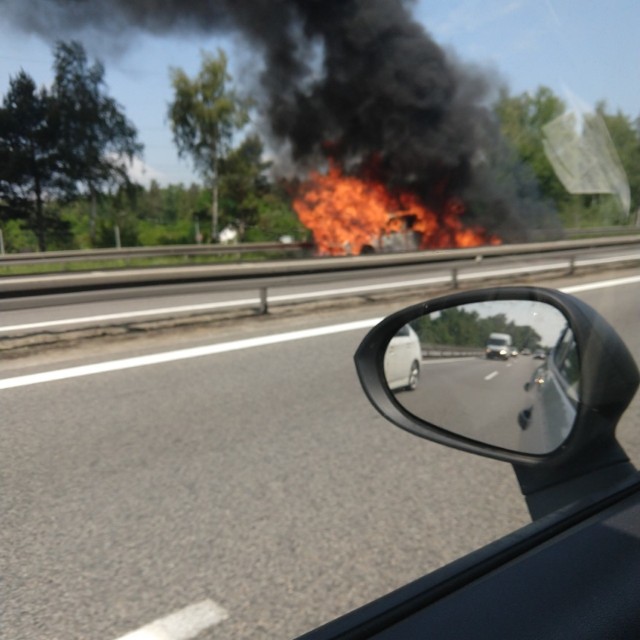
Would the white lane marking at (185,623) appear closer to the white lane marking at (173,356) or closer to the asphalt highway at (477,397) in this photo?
the asphalt highway at (477,397)

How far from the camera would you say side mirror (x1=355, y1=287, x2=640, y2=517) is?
1.58m

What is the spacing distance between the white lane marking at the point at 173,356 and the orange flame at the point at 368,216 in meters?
14.8

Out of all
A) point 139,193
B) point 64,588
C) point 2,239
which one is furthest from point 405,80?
point 64,588

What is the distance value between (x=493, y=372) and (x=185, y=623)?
1413 mm

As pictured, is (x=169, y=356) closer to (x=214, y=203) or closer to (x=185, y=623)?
(x=185, y=623)

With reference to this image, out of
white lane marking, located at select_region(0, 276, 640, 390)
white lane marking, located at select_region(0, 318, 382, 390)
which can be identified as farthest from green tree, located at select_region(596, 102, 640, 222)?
white lane marking, located at select_region(0, 318, 382, 390)

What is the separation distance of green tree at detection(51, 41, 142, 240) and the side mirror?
1189cm

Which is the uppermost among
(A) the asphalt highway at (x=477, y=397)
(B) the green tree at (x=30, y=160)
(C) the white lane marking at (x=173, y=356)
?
(B) the green tree at (x=30, y=160)

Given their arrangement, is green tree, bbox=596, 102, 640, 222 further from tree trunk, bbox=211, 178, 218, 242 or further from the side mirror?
tree trunk, bbox=211, 178, 218, 242

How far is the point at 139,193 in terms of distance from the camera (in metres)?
17.1

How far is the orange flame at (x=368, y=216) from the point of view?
77.3 feet

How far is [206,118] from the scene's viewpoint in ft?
97.8

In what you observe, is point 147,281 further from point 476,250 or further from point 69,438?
point 476,250

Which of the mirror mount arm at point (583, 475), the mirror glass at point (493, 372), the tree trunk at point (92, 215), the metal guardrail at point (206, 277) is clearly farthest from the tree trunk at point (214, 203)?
the mirror mount arm at point (583, 475)
